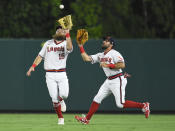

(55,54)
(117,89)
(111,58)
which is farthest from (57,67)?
(117,89)

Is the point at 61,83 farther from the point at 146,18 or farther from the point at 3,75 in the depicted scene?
the point at 146,18

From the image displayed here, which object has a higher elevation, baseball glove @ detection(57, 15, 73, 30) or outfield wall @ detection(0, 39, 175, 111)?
baseball glove @ detection(57, 15, 73, 30)

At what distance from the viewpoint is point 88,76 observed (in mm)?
22719

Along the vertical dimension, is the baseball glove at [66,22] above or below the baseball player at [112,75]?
above

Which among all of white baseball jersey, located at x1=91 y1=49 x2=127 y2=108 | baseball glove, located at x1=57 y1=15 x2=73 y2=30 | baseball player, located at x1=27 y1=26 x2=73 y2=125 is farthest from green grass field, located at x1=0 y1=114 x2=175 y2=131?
baseball glove, located at x1=57 y1=15 x2=73 y2=30

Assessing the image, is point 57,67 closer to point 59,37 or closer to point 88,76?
point 59,37

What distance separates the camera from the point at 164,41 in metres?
22.5

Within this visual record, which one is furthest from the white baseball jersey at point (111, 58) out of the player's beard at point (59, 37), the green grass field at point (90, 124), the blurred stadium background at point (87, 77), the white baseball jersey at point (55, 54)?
the blurred stadium background at point (87, 77)

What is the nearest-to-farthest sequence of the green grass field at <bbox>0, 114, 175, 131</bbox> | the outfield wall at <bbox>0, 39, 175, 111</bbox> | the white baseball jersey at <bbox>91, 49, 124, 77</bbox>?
the green grass field at <bbox>0, 114, 175, 131</bbox> < the white baseball jersey at <bbox>91, 49, 124, 77</bbox> < the outfield wall at <bbox>0, 39, 175, 111</bbox>

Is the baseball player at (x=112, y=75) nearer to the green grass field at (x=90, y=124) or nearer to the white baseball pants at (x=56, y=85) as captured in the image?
the green grass field at (x=90, y=124)

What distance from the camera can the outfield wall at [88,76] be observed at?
889 inches

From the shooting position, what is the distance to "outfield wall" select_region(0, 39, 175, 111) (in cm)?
2258

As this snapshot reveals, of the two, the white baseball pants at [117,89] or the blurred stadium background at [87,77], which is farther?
the blurred stadium background at [87,77]

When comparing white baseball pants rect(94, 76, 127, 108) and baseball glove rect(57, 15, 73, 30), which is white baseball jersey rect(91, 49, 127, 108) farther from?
baseball glove rect(57, 15, 73, 30)
